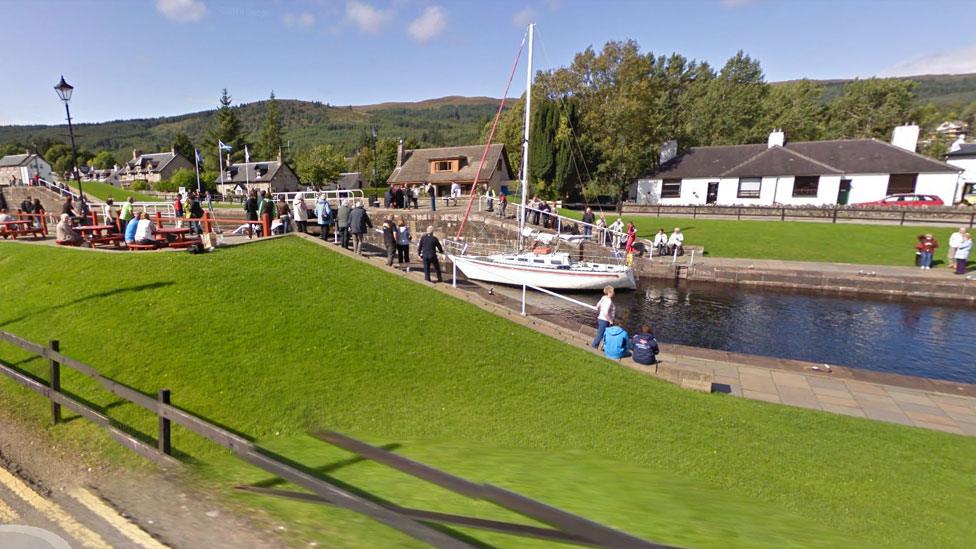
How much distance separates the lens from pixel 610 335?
10219 mm

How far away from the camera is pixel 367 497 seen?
4.35 m

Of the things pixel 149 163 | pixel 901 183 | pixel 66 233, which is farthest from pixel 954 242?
pixel 149 163

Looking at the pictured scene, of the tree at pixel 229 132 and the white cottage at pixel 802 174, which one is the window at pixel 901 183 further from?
the tree at pixel 229 132

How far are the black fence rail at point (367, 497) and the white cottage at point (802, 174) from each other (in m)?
45.9

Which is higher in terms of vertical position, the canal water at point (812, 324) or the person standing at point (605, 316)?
the person standing at point (605, 316)

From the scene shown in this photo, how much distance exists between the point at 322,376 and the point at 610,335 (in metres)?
6.12

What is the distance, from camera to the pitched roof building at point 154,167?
273 ft

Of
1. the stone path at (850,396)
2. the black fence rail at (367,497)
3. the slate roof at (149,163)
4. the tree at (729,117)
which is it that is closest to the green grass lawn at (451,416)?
the black fence rail at (367,497)

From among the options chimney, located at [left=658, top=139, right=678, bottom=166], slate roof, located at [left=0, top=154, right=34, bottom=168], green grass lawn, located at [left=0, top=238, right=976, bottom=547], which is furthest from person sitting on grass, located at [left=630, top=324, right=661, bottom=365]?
slate roof, located at [left=0, top=154, right=34, bottom=168]

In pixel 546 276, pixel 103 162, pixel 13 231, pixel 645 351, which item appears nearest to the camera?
pixel 645 351

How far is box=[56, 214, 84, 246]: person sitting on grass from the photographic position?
1283 cm

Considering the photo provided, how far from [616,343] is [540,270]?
440 inches

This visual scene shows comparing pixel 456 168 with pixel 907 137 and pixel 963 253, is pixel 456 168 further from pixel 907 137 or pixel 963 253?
pixel 907 137

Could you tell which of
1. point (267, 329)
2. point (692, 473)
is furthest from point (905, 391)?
point (267, 329)
